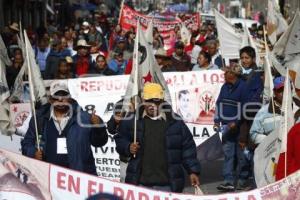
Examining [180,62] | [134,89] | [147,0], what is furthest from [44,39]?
[147,0]

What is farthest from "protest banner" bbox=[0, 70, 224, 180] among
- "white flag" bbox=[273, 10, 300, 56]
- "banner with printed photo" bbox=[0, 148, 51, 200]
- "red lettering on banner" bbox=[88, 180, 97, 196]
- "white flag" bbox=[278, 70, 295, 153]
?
"red lettering on banner" bbox=[88, 180, 97, 196]

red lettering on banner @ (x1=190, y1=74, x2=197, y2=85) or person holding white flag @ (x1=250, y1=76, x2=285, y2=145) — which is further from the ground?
person holding white flag @ (x1=250, y1=76, x2=285, y2=145)

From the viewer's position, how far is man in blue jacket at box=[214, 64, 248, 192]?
35.7 ft

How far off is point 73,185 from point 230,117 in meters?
4.32

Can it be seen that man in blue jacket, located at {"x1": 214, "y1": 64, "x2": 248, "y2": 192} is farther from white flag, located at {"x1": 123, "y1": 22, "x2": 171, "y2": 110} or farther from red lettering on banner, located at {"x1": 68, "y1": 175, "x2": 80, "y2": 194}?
red lettering on banner, located at {"x1": 68, "y1": 175, "x2": 80, "y2": 194}

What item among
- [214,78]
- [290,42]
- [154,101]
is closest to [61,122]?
[154,101]

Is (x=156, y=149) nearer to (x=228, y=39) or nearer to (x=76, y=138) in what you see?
(x=76, y=138)

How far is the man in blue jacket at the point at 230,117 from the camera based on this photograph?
10.9 meters

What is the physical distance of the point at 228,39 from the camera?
15.6m

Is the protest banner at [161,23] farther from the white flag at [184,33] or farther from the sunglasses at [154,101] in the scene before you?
the sunglasses at [154,101]

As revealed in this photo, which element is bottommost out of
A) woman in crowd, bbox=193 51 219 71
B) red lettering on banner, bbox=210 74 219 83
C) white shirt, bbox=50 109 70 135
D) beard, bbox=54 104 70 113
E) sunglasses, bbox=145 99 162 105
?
red lettering on banner, bbox=210 74 219 83

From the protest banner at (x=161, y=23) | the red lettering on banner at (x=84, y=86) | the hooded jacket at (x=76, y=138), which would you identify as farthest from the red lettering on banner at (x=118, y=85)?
the protest banner at (x=161, y=23)

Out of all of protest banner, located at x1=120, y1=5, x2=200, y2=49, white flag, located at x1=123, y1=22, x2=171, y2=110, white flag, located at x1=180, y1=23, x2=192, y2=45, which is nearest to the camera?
white flag, located at x1=123, y1=22, x2=171, y2=110

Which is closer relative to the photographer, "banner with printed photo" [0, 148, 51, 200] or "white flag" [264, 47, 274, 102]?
"banner with printed photo" [0, 148, 51, 200]
